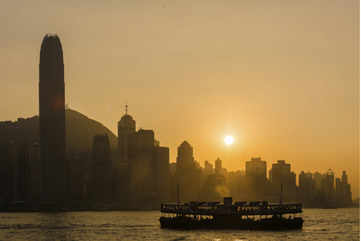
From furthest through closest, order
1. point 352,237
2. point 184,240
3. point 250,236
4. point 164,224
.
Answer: point 164,224, point 352,237, point 250,236, point 184,240

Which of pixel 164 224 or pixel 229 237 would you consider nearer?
pixel 229 237

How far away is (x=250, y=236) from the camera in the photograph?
167125 millimetres

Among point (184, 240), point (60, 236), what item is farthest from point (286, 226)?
point (60, 236)

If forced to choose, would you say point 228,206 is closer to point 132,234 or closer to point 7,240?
point 132,234

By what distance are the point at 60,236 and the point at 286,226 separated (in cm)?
5510

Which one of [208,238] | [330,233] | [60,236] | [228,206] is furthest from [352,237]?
[60,236]

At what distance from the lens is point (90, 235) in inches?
7475

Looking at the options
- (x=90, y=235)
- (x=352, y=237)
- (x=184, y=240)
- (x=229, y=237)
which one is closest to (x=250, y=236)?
(x=229, y=237)

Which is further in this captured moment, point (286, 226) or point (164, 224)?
point (164, 224)

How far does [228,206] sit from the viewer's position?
18600 centimetres

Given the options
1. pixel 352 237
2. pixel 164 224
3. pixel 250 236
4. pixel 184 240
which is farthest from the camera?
pixel 164 224

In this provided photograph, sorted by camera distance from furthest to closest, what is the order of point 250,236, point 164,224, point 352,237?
1. point 164,224
2. point 352,237
3. point 250,236

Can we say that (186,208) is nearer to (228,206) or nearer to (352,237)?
(228,206)

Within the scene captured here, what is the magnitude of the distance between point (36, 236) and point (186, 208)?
3832 cm
